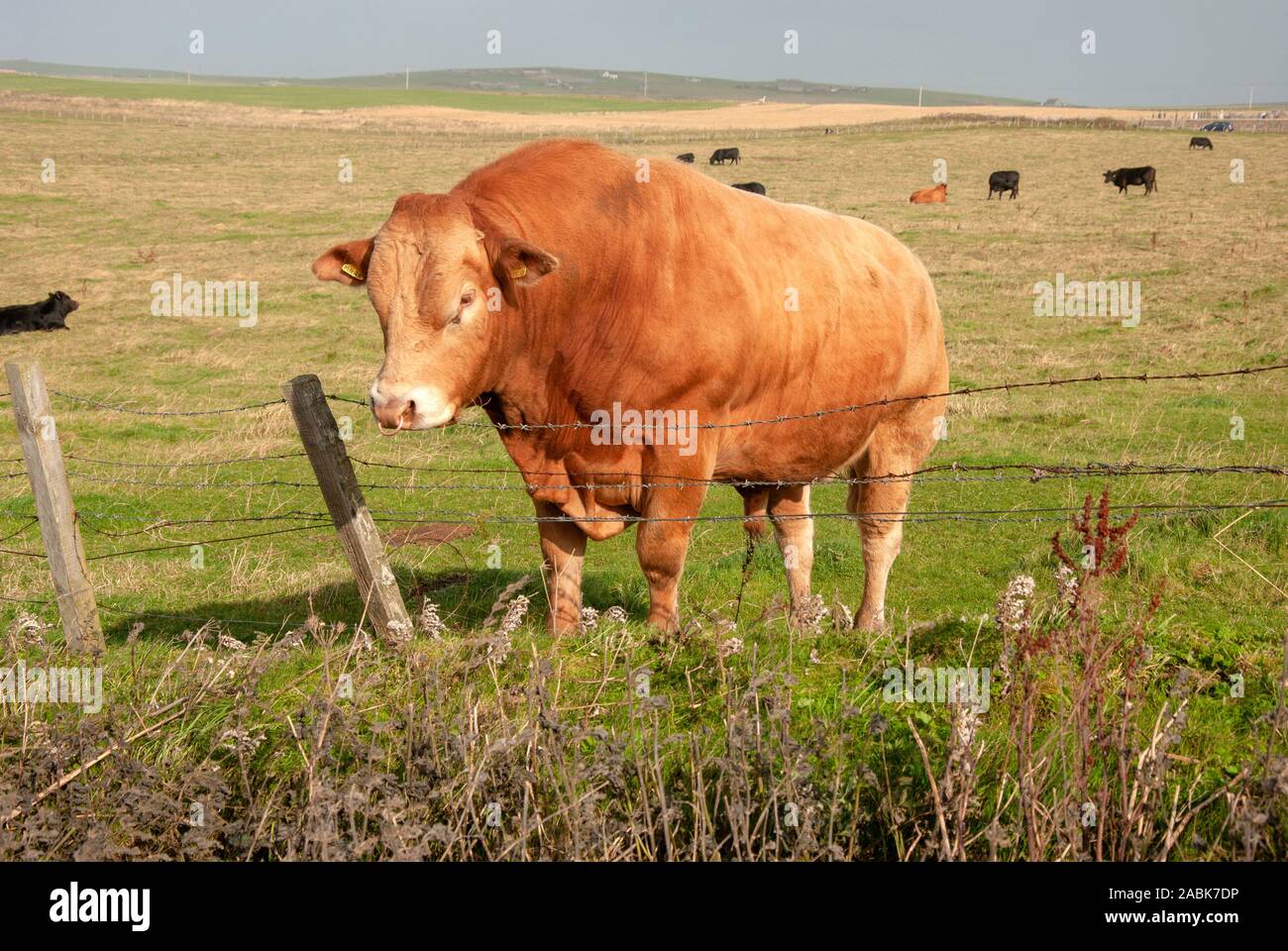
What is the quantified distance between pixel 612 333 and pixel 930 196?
34825 mm

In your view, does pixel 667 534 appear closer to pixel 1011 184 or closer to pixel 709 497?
pixel 709 497

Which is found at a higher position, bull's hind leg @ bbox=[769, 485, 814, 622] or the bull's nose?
the bull's nose

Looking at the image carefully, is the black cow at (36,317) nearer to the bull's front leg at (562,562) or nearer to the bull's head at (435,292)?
the bull's front leg at (562,562)

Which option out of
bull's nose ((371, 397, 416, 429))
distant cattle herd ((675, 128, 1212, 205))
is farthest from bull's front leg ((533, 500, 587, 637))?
distant cattle herd ((675, 128, 1212, 205))

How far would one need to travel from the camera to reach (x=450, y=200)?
531 cm

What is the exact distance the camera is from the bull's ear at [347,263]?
5.59m

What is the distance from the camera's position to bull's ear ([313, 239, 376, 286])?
559cm

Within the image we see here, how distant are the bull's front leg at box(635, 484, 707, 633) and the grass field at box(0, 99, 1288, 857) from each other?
618mm

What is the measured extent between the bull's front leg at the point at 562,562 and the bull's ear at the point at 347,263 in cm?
147

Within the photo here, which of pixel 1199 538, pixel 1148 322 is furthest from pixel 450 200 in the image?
pixel 1148 322

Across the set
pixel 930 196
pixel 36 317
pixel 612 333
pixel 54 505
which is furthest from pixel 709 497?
pixel 930 196

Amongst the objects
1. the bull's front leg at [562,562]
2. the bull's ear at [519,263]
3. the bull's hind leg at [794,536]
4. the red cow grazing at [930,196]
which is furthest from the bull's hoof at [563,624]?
the red cow grazing at [930,196]

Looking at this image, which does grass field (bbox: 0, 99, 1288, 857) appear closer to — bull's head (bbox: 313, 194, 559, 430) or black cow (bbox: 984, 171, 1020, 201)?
bull's head (bbox: 313, 194, 559, 430)
